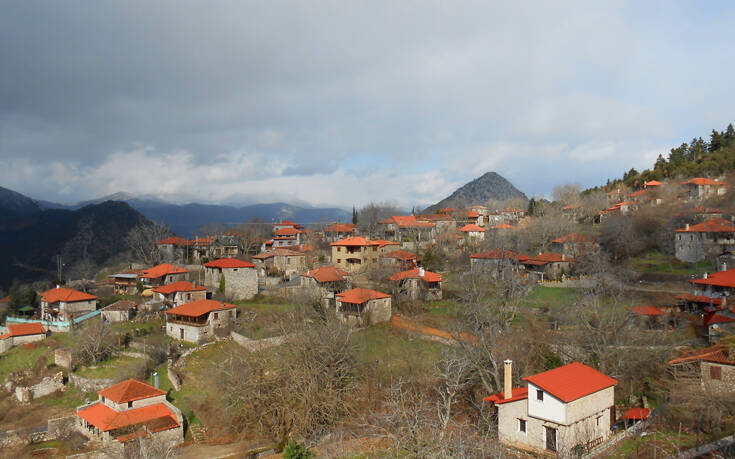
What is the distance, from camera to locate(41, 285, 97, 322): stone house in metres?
39.2

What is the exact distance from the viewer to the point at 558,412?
17875 millimetres

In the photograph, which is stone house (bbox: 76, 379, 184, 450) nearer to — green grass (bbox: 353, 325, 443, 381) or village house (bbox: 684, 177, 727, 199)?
green grass (bbox: 353, 325, 443, 381)

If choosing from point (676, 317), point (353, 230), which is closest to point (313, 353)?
point (676, 317)

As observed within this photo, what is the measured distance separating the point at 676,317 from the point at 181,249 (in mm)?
52196

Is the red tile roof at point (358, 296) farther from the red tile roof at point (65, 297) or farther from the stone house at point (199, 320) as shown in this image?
the red tile roof at point (65, 297)

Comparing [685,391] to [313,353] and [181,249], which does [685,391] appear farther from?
[181,249]

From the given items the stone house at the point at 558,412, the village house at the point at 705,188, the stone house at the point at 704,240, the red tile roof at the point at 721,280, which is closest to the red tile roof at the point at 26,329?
the stone house at the point at 558,412

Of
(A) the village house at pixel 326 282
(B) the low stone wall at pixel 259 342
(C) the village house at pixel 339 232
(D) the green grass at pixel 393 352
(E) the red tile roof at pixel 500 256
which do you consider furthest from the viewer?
(C) the village house at pixel 339 232

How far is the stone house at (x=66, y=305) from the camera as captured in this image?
3919 cm

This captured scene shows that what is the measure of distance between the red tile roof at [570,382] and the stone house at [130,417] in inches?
652

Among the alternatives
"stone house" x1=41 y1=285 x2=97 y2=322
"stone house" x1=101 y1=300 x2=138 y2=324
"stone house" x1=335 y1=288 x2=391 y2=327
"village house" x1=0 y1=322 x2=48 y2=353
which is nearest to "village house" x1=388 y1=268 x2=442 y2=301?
"stone house" x1=335 y1=288 x2=391 y2=327

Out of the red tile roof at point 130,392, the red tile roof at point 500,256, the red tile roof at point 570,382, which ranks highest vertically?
the red tile roof at point 500,256

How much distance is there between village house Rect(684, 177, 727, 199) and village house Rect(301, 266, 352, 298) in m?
46.3

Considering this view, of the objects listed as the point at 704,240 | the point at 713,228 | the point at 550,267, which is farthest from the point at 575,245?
the point at 713,228
